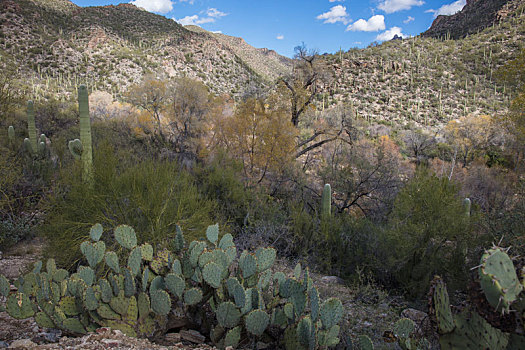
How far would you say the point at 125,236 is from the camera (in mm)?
3342

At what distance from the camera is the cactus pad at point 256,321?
2.51 m

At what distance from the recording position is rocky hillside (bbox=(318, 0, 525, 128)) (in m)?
30.2

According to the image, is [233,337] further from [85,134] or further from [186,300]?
[85,134]

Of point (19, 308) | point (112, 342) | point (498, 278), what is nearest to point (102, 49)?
point (19, 308)

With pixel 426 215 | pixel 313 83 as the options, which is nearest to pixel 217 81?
pixel 313 83

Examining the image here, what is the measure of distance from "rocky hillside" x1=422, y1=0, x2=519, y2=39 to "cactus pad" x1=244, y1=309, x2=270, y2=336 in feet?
155

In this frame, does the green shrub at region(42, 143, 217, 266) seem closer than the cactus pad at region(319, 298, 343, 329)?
No

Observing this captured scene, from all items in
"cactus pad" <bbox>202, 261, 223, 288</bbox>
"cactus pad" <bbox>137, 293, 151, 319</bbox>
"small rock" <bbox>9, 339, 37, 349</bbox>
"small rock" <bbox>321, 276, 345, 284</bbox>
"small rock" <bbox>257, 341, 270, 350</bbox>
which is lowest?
"small rock" <bbox>321, 276, 345, 284</bbox>

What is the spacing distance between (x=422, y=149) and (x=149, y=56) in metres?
31.8

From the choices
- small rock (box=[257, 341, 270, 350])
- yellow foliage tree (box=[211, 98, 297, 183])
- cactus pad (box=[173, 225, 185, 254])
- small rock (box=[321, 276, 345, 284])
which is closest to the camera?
small rock (box=[257, 341, 270, 350])

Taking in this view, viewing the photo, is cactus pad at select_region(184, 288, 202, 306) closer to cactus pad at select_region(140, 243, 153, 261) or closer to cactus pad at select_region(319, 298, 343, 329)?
cactus pad at select_region(140, 243, 153, 261)

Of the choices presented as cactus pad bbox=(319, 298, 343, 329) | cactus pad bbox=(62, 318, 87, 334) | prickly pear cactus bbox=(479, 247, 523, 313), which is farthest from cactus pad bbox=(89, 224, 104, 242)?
prickly pear cactus bbox=(479, 247, 523, 313)

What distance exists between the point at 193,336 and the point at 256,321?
742 mm

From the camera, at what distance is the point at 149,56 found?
37.7 m
